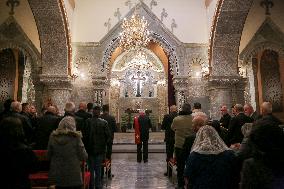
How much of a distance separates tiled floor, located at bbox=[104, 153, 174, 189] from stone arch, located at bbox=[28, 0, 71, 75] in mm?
4816

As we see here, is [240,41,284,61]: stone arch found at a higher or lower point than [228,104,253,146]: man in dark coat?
higher

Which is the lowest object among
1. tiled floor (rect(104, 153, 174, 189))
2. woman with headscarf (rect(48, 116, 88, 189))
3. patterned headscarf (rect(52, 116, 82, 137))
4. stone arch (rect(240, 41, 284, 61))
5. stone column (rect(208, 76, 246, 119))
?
tiled floor (rect(104, 153, 174, 189))

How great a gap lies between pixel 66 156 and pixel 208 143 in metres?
1.75

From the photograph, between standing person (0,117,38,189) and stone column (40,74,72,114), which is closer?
standing person (0,117,38,189)

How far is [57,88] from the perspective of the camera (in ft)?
39.7

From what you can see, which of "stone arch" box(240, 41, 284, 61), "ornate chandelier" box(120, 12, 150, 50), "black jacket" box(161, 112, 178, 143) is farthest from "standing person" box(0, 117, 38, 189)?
"stone arch" box(240, 41, 284, 61)

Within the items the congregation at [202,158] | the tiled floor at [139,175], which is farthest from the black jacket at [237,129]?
the tiled floor at [139,175]

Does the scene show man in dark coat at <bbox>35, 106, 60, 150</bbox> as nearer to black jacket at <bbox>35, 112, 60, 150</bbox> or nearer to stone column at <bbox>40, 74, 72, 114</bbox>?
black jacket at <bbox>35, 112, 60, 150</bbox>

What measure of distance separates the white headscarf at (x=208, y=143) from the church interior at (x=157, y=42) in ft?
30.1

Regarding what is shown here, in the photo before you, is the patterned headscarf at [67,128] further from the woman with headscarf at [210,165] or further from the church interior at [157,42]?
the church interior at [157,42]

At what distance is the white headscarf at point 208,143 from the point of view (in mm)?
2859

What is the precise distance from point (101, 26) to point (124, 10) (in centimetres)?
130

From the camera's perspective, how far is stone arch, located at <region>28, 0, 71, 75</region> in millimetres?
11008

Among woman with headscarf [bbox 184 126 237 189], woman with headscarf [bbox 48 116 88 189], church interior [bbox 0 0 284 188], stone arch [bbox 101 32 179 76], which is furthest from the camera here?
stone arch [bbox 101 32 179 76]
